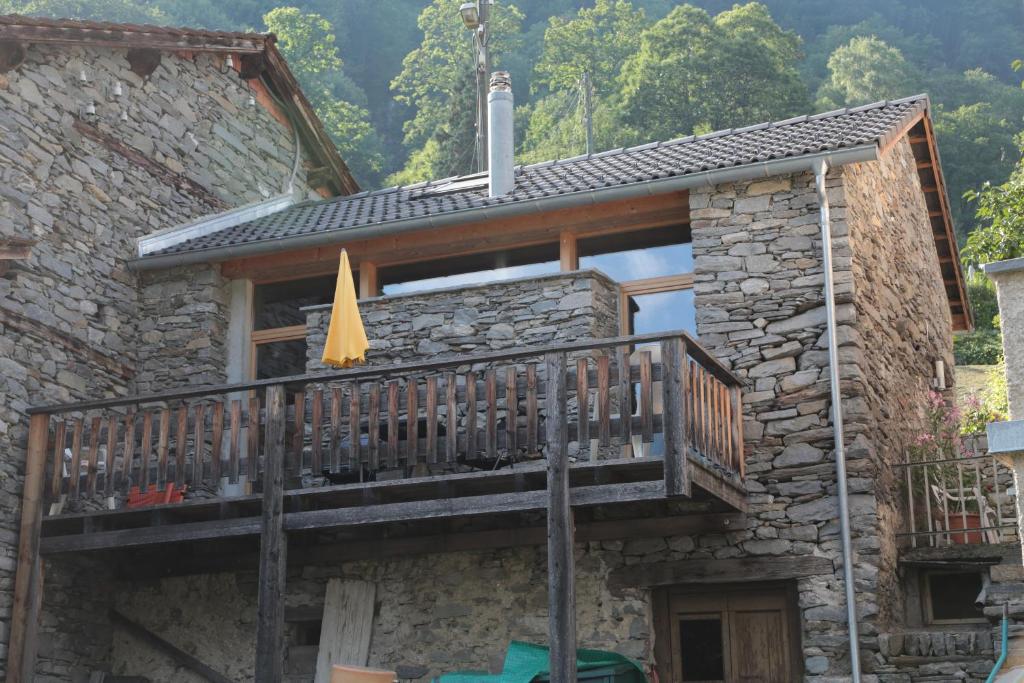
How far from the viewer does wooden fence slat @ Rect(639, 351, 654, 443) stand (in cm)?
965

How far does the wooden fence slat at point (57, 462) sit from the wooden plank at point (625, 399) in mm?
4703

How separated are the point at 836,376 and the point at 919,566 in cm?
191

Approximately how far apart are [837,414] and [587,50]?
31.5 metres

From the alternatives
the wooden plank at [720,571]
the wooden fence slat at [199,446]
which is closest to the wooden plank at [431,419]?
the wooden fence slat at [199,446]

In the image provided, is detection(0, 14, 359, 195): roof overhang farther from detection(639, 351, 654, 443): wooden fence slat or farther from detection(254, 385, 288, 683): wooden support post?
detection(639, 351, 654, 443): wooden fence slat

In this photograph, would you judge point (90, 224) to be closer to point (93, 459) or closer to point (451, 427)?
point (93, 459)

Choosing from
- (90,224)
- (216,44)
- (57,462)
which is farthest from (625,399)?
(216,44)

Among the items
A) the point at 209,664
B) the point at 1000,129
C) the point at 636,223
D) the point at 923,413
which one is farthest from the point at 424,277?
the point at 1000,129

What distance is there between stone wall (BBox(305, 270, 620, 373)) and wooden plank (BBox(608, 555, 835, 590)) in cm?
196

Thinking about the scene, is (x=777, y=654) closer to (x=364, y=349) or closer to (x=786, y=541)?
(x=786, y=541)

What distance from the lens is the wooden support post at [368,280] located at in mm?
13000

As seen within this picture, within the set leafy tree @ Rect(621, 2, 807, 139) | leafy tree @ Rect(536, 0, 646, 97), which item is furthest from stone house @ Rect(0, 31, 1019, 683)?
leafy tree @ Rect(536, 0, 646, 97)

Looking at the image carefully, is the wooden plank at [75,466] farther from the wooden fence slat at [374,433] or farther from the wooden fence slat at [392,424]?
the wooden fence slat at [392,424]

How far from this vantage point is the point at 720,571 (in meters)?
10.9
